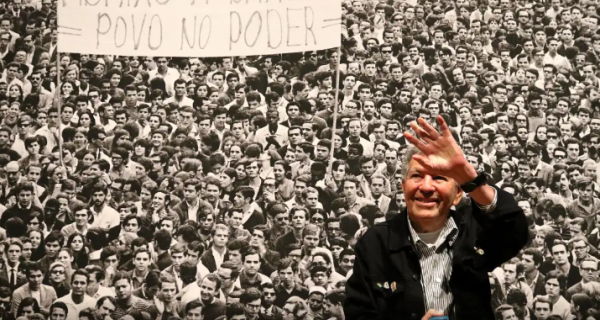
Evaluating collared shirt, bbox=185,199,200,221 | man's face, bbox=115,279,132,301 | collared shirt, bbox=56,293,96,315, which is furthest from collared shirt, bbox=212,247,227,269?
collared shirt, bbox=56,293,96,315

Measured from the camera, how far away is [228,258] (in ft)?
7.22

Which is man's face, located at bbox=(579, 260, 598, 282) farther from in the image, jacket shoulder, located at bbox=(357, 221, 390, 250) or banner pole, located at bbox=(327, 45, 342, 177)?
banner pole, located at bbox=(327, 45, 342, 177)

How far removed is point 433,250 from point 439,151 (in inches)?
12.1

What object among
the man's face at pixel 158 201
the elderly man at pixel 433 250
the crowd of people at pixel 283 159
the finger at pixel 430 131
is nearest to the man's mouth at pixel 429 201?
the elderly man at pixel 433 250

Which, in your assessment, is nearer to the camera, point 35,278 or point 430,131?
point 430,131

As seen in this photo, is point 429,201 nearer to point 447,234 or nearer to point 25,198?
point 447,234

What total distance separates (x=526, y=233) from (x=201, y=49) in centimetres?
117

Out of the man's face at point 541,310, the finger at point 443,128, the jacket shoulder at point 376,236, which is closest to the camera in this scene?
the finger at point 443,128

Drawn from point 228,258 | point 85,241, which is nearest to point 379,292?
point 228,258

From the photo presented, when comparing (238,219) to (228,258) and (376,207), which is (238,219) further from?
(376,207)

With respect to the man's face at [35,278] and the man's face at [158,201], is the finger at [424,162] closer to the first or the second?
the man's face at [158,201]

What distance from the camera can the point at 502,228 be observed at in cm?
173

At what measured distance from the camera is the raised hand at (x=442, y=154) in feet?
5.50

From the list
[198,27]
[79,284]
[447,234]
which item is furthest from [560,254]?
[79,284]
